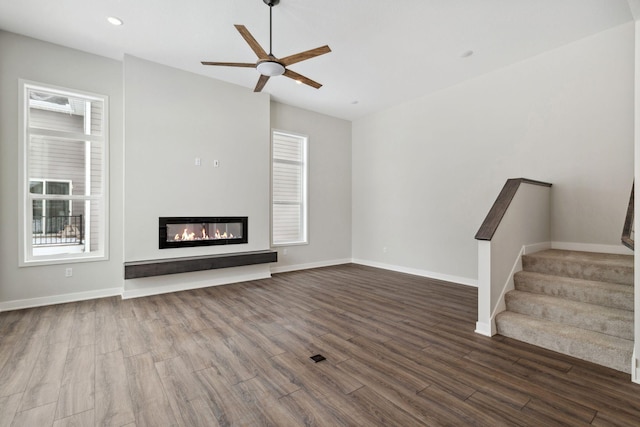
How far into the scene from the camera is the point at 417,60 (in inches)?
171

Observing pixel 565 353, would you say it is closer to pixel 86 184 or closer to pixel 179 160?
pixel 179 160

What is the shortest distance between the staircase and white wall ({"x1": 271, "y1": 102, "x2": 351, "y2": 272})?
4023mm

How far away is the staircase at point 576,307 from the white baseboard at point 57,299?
512 centimetres

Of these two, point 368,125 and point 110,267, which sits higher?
point 368,125

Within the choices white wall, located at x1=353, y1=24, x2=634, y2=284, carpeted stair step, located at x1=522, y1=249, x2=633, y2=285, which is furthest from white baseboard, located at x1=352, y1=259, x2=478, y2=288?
carpeted stair step, located at x1=522, y1=249, x2=633, y2=285

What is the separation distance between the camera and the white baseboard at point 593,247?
11.8ft

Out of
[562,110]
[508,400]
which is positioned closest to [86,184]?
[508,400]

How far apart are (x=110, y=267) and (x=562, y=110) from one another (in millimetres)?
6770

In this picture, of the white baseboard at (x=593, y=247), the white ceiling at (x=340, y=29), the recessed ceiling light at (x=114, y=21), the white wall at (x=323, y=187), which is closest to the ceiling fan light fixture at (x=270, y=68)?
the white ceiling at (x=340, y=29)

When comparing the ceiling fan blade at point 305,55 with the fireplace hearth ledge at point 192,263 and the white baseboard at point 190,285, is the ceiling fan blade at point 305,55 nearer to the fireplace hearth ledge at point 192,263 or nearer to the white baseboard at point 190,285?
the fireplace hearth ledge at point 192,263

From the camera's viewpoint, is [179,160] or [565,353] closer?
[565,353]

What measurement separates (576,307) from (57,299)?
240 inches

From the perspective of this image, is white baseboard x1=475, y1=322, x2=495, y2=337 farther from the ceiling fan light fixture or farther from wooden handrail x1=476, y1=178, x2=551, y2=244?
the ceiling fan light fixture

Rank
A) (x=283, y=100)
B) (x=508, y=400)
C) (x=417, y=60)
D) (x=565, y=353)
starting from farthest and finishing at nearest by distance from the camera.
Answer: (x=283, y=100) < (x=417, y=60) < (x=565, y=353) < (x=508, y=400)
